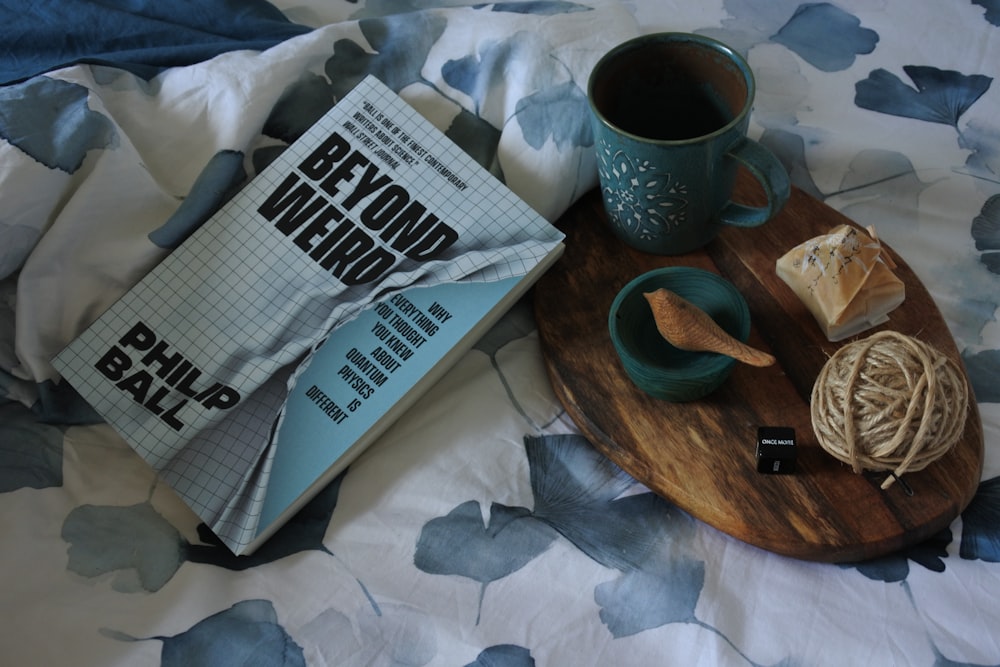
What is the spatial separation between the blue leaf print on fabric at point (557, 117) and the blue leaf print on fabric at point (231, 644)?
0.32 metres

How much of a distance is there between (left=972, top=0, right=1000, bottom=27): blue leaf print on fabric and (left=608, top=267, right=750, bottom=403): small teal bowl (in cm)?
33

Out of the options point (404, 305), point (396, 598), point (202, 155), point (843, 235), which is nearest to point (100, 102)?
point (202, 155)

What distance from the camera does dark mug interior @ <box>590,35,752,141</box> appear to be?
527mm

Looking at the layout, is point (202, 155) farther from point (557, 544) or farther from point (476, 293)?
point (557, 544)

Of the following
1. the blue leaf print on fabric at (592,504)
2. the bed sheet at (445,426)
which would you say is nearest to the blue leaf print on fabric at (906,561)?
the bed sheet at (445,426)

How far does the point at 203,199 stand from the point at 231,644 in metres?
0.26

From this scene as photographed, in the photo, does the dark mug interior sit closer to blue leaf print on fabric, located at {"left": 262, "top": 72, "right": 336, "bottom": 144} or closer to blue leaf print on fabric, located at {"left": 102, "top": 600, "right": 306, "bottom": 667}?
blue leaf print on fabric, located at {"left": 262, "top": 72, "right": 336, "bottom": 144}

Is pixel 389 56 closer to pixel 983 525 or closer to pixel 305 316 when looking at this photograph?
pixel 305 316

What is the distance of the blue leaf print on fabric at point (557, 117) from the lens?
0.55m

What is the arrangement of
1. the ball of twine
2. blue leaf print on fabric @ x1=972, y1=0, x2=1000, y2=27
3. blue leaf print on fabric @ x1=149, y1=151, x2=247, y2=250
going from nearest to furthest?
the ball of twine, blue leaf print on fabric @ x1=149, y1=151, x2=247, y2=250, blue leaf print on fabric @ x1=972, y1=0, x2=1000, y2=27

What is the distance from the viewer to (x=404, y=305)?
21.1 inches

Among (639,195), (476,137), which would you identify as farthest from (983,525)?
(476,137)

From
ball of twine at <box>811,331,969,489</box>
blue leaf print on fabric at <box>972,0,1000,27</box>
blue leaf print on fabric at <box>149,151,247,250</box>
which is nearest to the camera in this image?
ball of twine at <box>811,331,969,489</box>

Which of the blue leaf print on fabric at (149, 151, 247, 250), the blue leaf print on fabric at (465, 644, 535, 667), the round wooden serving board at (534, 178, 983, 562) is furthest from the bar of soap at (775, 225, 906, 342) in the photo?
the blue leaf print on fabric at (149, 151, 247, 250)
